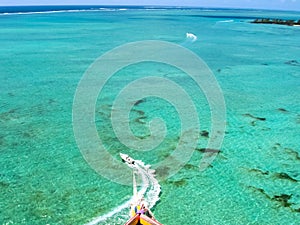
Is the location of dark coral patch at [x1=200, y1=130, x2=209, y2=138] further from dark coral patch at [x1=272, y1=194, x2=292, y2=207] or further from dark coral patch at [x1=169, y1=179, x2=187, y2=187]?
dark coral patch at [x1=272, y1=194, x2=292, y2=207]

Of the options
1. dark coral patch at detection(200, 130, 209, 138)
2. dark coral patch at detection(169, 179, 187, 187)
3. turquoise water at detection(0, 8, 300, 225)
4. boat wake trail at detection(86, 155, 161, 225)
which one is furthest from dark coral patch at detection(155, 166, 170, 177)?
dark coral patch at detection(200, 130, 209, 138)

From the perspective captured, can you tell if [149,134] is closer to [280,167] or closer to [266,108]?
[280,167]

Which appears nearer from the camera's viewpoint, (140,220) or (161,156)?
(140,220)

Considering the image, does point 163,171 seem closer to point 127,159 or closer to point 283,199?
point 127,159

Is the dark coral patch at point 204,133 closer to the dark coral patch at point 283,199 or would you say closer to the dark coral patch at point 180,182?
the dark coral patch at point 180,182

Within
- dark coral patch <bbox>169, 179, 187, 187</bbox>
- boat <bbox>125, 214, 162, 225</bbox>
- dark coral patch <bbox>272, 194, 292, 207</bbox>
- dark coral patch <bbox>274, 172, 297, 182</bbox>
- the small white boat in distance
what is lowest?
dark coral patch <bbox>272, 194, 292, 207</bbox>

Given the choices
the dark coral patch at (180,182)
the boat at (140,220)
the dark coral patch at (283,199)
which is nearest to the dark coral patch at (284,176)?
the dark coral patch at (283,199)

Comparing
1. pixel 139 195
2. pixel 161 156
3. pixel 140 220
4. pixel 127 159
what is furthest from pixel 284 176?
pixel 140 220

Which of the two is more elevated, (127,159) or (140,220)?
(140,220)

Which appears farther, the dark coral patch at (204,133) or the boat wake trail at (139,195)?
the dark coral patch at (204,133)

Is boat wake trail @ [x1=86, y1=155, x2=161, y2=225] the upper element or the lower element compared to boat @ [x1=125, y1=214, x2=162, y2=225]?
lower
